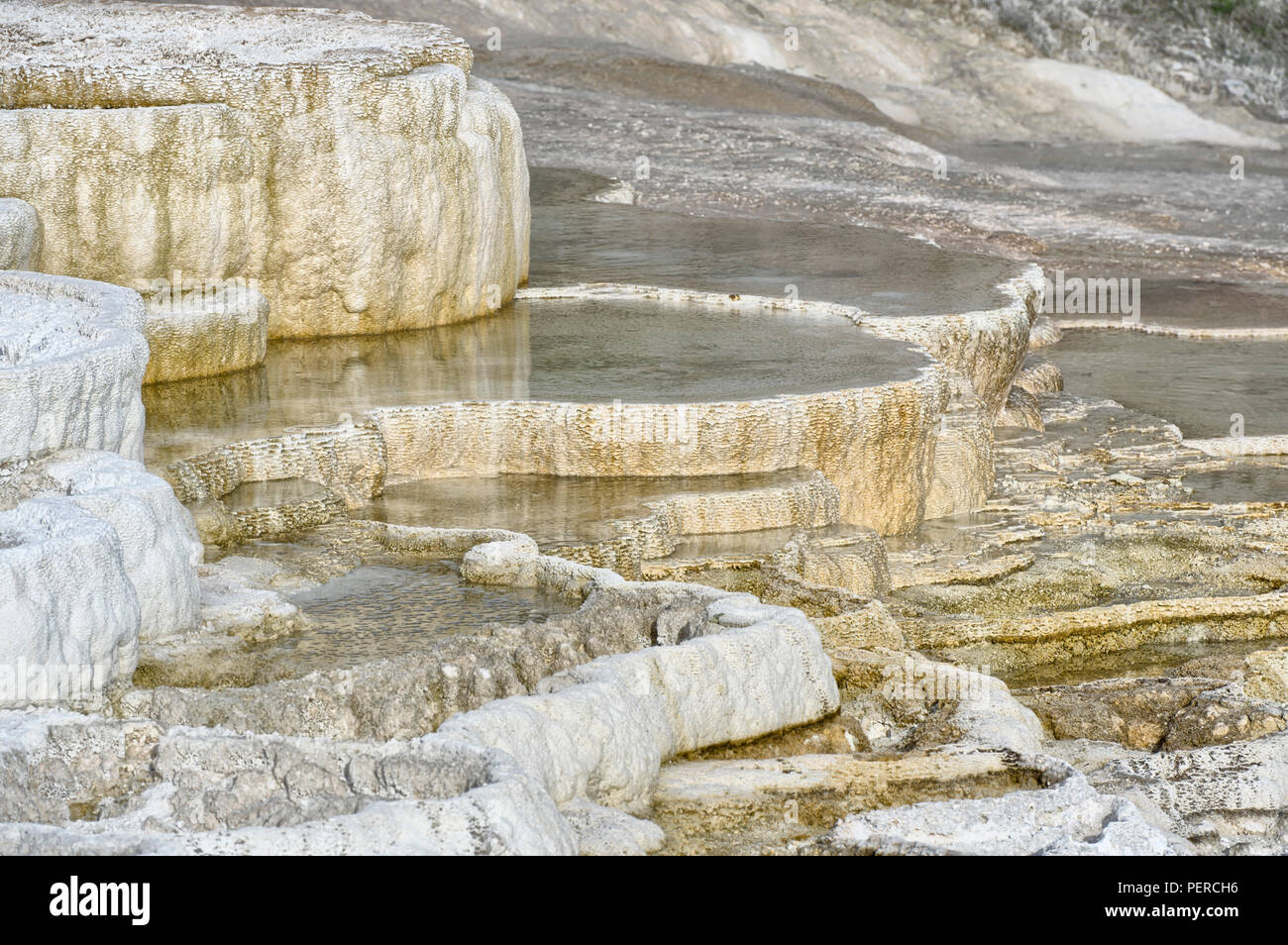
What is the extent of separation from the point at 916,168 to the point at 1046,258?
314 cm

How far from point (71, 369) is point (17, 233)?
2.77 metres

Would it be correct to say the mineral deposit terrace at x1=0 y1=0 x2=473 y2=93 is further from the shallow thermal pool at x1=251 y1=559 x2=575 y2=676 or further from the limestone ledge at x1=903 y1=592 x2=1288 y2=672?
the limestone ledge at x1=903 y1=592 x2=1288 y2=672

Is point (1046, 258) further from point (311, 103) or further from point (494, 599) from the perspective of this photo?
point (494, 599)

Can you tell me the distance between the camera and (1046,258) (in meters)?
17.2

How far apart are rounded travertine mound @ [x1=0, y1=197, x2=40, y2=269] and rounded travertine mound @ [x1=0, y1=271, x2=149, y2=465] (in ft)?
3.95

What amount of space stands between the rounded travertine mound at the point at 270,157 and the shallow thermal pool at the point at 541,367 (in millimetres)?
365

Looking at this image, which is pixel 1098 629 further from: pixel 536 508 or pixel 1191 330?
pixel 1191 330

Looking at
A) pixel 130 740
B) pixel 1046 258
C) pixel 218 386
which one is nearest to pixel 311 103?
pixel 218 386

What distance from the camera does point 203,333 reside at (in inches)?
335

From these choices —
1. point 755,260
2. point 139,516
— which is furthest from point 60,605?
point 755,260

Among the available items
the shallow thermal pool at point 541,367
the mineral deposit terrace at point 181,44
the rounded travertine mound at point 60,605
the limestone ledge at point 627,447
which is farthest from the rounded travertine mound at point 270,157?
the rounded travertine mound at point 60,605

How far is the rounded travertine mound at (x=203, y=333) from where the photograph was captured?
841 centimetres

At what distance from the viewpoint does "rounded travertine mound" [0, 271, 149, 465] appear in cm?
533

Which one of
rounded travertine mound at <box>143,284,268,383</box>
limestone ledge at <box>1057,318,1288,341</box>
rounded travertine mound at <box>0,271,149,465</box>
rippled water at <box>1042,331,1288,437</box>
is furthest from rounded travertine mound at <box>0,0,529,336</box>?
limestone ledge at <box>1057,318,1288,341</box>
